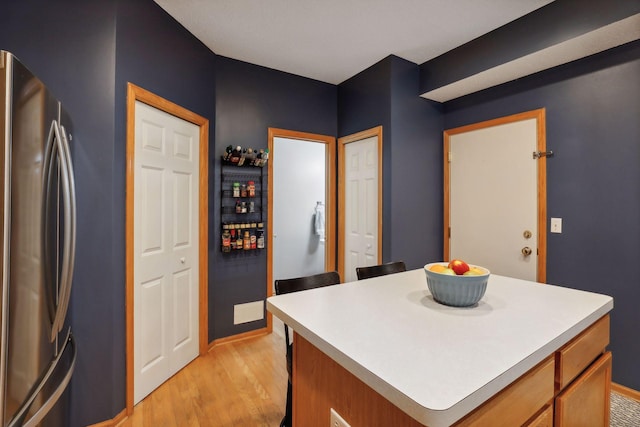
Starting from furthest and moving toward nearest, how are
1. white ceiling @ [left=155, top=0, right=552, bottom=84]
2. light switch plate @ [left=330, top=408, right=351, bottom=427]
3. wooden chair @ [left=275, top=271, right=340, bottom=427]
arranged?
white ceiling @ [left=155, top=0, right=552, bottom=84]
wooden chair @ [left=275, top=271, right=340, bottom=427]
light switch plate @ [left=330, top=408, right=351, bottom=427]

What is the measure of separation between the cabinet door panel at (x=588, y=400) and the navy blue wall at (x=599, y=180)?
1153 millimetres

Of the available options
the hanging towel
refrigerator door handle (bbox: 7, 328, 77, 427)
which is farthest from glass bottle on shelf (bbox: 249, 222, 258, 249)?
the hanging towel

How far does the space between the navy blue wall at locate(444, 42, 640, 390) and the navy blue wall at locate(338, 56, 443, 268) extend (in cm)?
88

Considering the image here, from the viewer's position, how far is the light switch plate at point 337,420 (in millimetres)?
882

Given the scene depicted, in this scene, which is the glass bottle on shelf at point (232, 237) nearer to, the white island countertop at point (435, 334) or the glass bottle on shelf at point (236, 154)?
the glass bottle on shelf at point (236, 154)

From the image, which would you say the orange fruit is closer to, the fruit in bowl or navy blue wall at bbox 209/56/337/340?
the fruit in bowl

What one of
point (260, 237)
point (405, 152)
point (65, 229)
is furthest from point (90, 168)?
point (405, 152)

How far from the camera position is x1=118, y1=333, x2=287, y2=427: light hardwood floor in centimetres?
181

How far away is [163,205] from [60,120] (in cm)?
88

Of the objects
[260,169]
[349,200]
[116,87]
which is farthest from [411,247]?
[116,87]

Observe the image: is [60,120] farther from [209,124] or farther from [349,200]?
[349,200]

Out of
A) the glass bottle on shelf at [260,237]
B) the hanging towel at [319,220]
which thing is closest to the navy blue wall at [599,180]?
the glass bottle on shelf at [260,237]

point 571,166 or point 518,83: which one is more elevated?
point 518,83

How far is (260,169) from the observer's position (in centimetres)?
293
